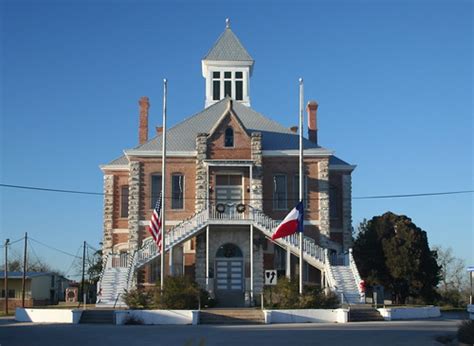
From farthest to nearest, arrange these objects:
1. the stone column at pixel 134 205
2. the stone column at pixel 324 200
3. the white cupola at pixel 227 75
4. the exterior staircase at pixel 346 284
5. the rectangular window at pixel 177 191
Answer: the white cupola at pixel 227 75, the rectangular window at pixel 177 191, the stone column at pixel 324 200, the stone column at pixel 134 205, the exterior staircase at pixel 346 284

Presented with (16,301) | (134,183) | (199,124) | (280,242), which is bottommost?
(16,301)

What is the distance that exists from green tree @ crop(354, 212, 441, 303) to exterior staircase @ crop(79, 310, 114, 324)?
18455mm

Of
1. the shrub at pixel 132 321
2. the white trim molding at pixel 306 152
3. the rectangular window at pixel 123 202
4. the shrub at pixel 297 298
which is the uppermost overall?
the white trim molding at pixel 306 152

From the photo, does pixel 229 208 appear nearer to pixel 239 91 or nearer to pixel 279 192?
pixel 279 192

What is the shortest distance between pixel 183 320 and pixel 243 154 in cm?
1476

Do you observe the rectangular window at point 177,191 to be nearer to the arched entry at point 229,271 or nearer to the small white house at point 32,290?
the arched entry at point 229,271

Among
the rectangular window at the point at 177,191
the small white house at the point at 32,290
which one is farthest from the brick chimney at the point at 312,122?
the small white house at the point at 32,290

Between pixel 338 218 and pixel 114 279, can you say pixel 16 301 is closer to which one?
pixel 114 279

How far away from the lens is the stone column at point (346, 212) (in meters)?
46.7

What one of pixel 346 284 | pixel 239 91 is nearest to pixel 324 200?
pixel 346 284

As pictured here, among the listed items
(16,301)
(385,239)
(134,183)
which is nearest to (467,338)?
(385,239)

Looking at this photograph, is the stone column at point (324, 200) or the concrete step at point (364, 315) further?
the stone column at point (324, 200)

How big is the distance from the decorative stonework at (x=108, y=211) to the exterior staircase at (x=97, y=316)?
12723mm

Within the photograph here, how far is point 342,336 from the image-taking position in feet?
79.0
